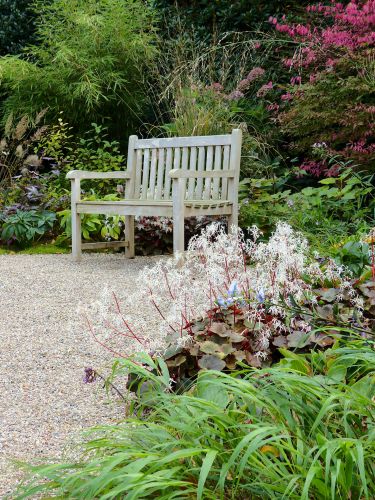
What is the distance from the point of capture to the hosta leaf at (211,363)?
80.8 inches

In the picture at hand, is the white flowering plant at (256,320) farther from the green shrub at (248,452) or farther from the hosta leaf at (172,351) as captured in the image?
the green shrub at (248,452)

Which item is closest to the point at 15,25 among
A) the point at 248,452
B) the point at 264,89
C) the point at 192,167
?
the point at 264,89

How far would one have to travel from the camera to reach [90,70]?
7.73 metres

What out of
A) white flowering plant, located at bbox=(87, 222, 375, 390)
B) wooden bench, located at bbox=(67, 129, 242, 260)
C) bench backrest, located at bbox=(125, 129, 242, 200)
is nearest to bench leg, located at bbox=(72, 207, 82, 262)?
wooden bench, located at bbox=(67, 129, 242, 260)

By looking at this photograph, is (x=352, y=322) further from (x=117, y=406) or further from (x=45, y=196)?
(x=45, y=196)

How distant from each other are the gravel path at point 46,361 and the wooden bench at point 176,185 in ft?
1.49

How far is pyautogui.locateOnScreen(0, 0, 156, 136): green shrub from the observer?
7.84 metres

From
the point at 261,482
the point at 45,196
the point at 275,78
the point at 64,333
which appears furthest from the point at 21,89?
the point at 261,482

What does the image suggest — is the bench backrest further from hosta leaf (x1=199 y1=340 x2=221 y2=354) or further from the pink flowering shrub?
hosta leaf (x1=199 y1=340 x2=221 y2=354)

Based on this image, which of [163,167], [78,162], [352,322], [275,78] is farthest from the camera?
[275,78]

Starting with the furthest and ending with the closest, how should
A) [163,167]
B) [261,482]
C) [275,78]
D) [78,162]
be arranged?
[275,78] → [78,162] → [163,167] → [261,482]

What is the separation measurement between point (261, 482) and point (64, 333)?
81.9 inches

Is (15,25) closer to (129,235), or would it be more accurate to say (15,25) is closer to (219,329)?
(129,235)

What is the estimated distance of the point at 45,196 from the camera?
6.72m
